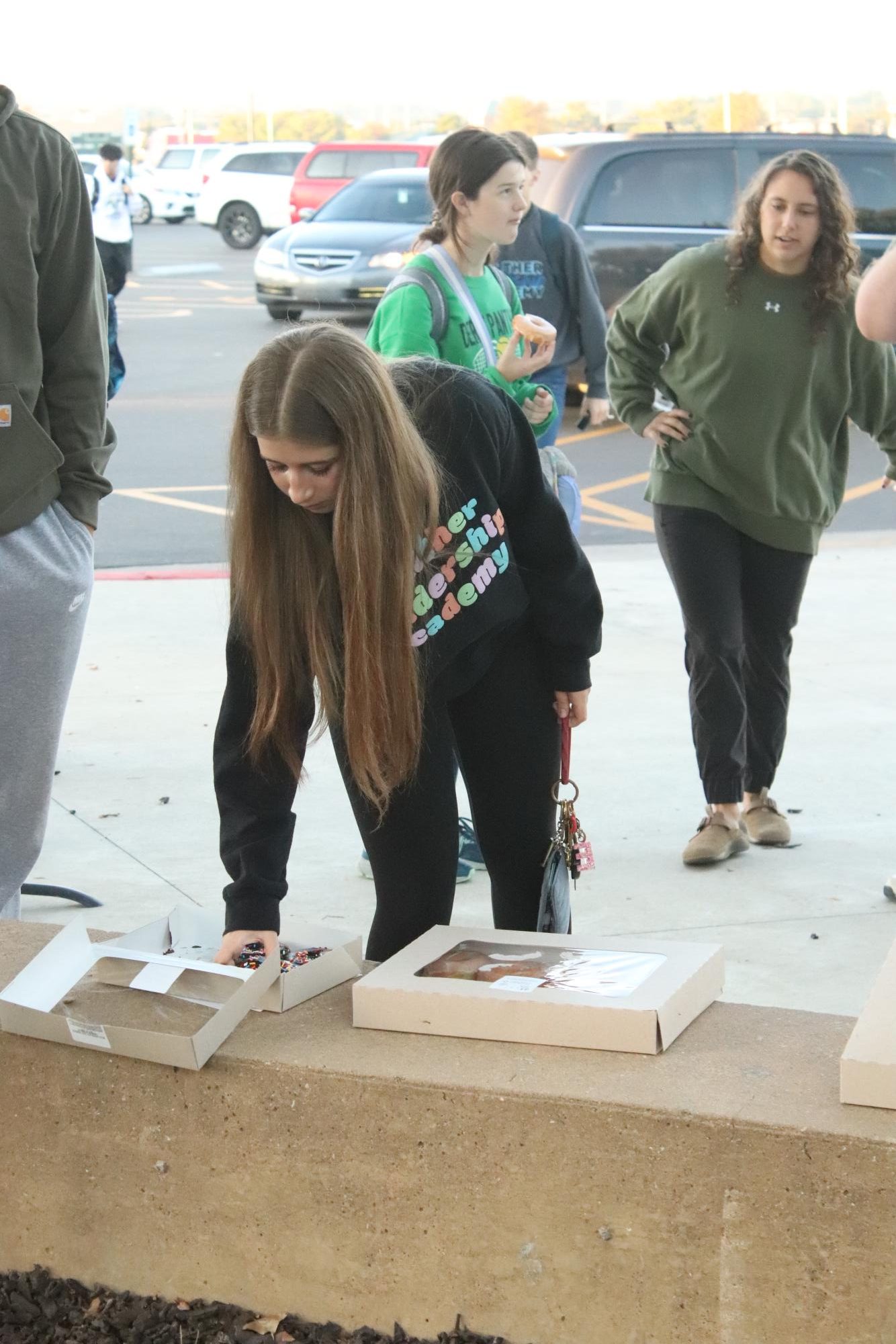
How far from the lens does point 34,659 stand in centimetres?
310

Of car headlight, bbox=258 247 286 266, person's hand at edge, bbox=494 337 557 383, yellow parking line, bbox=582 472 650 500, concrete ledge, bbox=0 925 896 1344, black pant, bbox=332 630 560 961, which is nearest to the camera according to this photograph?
concrete ledge, bbox=0 925 896 1344

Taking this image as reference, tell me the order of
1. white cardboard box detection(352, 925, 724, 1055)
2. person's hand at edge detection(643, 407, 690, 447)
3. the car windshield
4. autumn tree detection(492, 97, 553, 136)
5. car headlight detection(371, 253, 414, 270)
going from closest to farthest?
white cardboard box detection(352, 925, 724, 1055)
person's hand at edge detection(643, 407, 690, 447)
car headlight detection(371, 253, 414, 270)
the car windshield
autumn tree detection(492, 97, 553, 136)

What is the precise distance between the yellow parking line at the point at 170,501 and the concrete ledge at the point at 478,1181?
7053 millimetres

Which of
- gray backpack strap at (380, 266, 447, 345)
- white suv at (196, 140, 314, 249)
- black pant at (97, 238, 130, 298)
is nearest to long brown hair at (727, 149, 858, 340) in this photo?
gray backpack strap at (380, 266, 447, 345)

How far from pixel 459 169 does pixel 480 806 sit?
186 cm

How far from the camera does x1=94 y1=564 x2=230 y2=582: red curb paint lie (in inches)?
307

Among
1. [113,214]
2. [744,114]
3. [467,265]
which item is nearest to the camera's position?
[467,265]

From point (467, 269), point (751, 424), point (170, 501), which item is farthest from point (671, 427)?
point (170, 501)

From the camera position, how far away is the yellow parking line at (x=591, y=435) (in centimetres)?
1191

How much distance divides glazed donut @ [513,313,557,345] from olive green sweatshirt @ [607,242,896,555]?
557mm

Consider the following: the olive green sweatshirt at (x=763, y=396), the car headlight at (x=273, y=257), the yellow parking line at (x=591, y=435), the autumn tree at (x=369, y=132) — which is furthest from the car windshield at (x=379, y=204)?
the autumn tree at (x=369, y=132)

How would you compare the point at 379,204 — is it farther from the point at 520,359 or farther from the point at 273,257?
Result: the point at 520,359

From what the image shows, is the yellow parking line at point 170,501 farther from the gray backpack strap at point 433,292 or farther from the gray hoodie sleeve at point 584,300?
the gray backpack strap at point 433,292

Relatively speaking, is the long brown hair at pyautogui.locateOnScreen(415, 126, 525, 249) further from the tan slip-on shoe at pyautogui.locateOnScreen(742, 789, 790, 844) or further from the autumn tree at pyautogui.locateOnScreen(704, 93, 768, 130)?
the autumn tree at pyautogui.locateOnScreen(704, 93, 768, 130)
